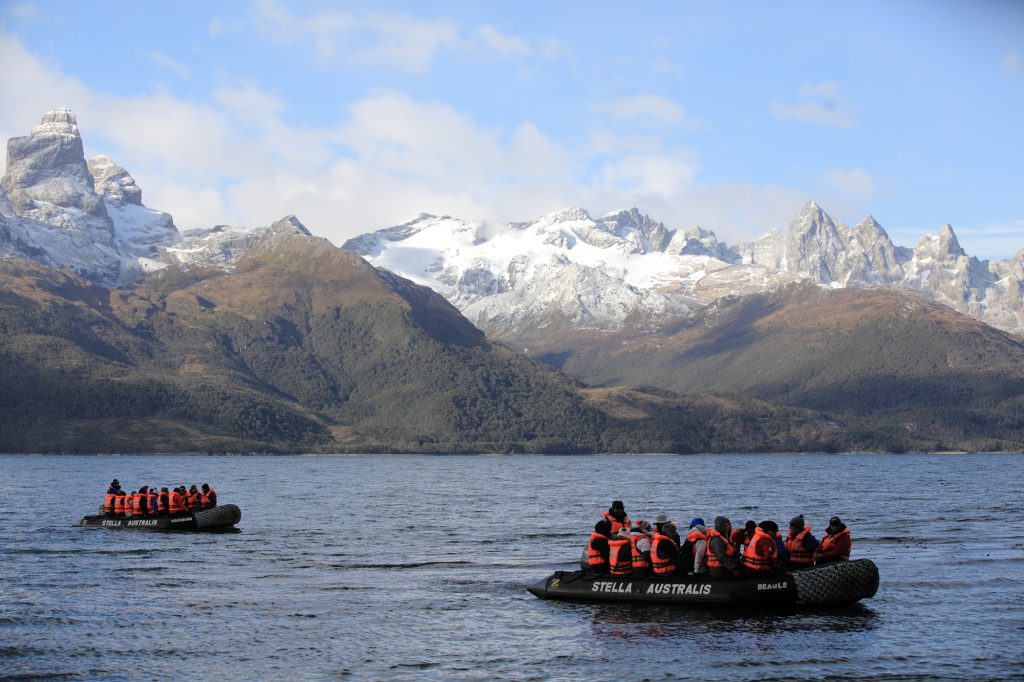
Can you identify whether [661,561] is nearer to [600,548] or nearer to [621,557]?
[621,557]

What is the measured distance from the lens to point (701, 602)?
188 feet

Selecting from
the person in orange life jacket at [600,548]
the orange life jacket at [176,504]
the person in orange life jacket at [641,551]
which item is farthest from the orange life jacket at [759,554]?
the orange life jacket at [176,504]

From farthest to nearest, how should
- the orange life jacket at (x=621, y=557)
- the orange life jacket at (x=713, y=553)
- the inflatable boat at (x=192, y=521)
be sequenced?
the inflatable boat at (x=192, y=521), the orange life jacket at (x=621, y=557), the orange life jacket at (x=713, y=553)

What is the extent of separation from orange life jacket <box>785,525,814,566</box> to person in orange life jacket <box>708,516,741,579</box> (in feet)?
11.4

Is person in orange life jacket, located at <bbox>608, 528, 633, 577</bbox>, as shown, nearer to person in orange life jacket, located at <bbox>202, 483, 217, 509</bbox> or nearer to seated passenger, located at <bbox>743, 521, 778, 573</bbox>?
seated passenger, located at <bbox>743, 521, 778, 573</bbox>

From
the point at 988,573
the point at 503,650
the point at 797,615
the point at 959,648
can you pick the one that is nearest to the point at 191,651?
the point at 503,650

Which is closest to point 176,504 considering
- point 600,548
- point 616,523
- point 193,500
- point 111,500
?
point 193,500

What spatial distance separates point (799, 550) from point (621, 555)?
27.7 feet

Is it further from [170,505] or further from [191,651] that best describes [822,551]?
[170,505]

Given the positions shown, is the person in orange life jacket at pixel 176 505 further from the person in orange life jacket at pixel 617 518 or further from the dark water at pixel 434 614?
the person in orange life jacket at pixel 617 518

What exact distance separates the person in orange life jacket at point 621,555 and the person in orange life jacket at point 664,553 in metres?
1.28

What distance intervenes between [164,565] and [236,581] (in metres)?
10.3

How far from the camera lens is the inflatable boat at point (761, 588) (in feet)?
186

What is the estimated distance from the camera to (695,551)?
58.2 meters
